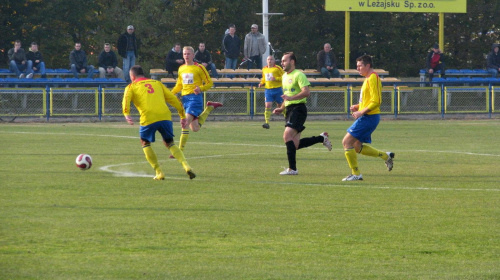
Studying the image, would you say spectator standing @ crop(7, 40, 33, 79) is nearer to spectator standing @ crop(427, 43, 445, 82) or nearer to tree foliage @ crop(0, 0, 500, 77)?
tree foliage @ crop(0, 0, 500, 77)

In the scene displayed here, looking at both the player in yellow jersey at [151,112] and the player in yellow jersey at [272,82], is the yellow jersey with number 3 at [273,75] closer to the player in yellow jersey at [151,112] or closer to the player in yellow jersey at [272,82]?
the player in yellow jersey at [272,82]

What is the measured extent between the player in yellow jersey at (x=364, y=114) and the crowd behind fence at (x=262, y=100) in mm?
18675

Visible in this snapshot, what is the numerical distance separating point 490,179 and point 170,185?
15.5ft

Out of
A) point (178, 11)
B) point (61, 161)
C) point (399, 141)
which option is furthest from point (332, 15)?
point (61, 161)

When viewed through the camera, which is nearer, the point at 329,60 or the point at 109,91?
the point at 109,91

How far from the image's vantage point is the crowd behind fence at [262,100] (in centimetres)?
3117

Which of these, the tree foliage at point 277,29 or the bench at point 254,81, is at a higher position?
the tree foliage at point 277,29

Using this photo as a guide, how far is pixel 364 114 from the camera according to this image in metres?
13.4

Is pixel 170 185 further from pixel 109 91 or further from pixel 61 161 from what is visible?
pixel 109 91

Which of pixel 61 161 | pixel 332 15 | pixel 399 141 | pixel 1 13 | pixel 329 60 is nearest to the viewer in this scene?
pixel 61 161

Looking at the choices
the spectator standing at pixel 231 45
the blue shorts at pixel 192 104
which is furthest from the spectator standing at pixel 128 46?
the blue shorts at pixel 192 104

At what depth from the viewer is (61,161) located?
16.7 meters

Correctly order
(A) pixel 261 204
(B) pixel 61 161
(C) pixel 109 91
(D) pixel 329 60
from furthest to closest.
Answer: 1. (D) pixel 329 60
2. (C) pixel 109 91
3. (B) pixel 61 161
4. (A) pixel 261 204

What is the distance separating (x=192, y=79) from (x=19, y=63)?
16927 millimetres
